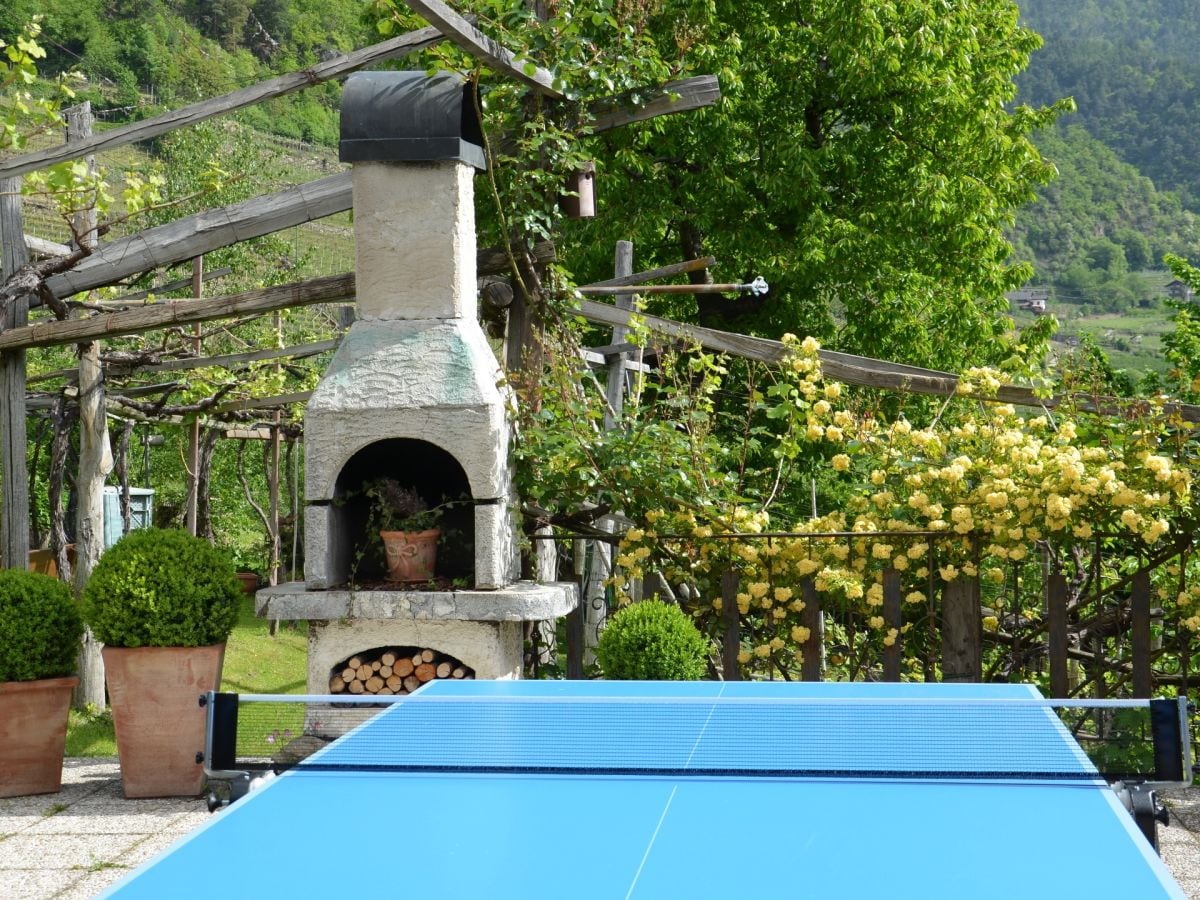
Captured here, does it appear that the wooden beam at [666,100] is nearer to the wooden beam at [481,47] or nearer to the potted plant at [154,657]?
the wooden beam at [481,47]

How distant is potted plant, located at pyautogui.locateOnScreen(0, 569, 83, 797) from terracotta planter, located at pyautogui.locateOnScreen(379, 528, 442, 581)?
1.53m

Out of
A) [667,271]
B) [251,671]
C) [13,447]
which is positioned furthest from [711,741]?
[251,671]

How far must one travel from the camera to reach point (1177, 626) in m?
6.27

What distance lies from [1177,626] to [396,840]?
490 centimetres

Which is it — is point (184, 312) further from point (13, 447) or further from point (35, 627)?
point (35, 627)

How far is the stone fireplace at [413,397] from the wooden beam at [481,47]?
9.8 inches

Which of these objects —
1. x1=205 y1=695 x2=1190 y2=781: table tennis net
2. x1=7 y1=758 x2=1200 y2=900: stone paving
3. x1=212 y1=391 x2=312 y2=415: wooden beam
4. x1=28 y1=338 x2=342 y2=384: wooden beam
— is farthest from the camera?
x1=212 y1=391 x2=312 y2=415: wooden beam

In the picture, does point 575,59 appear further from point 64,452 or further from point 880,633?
point 64,452

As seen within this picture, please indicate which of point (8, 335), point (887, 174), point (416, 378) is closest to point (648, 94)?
point (416, 378)

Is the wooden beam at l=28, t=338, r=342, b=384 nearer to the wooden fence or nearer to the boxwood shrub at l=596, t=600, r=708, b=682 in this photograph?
the wooden fence

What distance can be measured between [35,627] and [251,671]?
19.7 ft

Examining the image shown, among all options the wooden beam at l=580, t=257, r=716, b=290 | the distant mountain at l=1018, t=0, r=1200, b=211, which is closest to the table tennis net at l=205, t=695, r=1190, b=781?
the wooden beam at l=580, t=257, r=716, b=290

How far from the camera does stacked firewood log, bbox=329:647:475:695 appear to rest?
6184mm

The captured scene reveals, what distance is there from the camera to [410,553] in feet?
21.1
